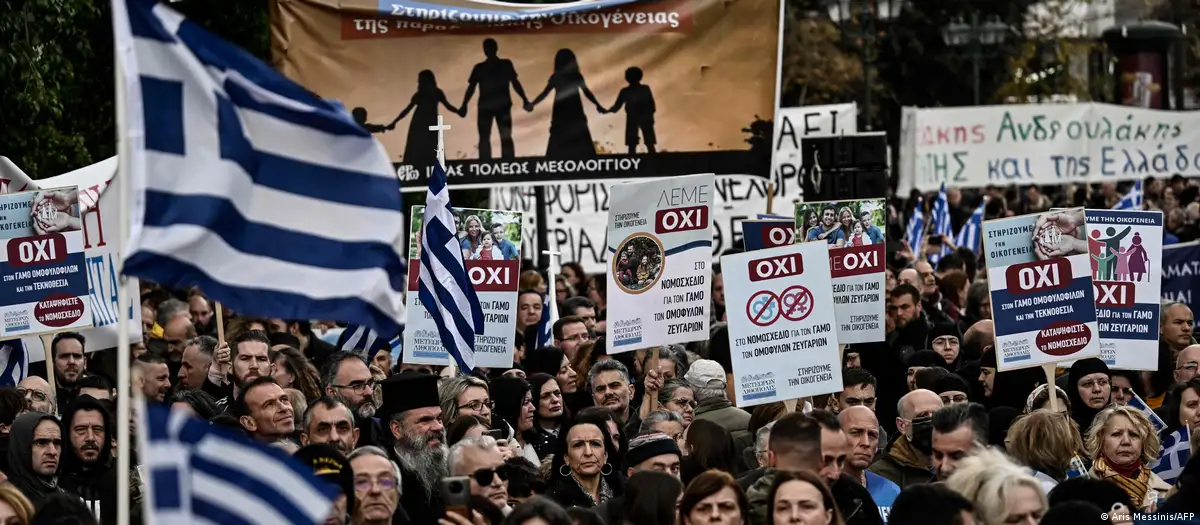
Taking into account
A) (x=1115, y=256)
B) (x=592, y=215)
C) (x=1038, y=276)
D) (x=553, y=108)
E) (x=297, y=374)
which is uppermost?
(x=553, y=108)

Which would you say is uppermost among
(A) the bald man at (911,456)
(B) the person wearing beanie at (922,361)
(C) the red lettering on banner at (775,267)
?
(C) the red lettering on banner at (775,267)

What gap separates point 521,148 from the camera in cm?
1709

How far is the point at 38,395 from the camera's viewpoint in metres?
11.4

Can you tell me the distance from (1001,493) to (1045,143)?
22261 millimetres

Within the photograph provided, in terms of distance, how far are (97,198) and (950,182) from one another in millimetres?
16925

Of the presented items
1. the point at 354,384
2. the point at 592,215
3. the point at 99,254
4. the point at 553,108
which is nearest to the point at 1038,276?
the point at 354,384

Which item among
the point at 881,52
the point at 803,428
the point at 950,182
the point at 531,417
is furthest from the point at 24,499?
the point at 881,52

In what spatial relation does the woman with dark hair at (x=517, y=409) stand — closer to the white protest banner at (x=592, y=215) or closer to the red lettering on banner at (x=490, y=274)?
the red lettering on banner at (x=490, y=274)

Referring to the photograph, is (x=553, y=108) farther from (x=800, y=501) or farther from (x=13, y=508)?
(x=13, y=508)

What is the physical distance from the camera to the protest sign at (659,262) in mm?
13125

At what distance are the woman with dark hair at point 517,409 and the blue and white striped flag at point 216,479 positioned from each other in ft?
17.9

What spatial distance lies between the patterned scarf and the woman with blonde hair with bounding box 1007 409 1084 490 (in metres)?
0.32

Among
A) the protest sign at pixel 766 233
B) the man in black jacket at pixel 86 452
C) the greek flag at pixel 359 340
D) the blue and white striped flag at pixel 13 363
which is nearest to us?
the man in black jacket at pixel 86 452

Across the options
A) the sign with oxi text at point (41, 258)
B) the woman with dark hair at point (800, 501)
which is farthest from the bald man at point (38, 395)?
the woman with dark hair at point (800, 501)
